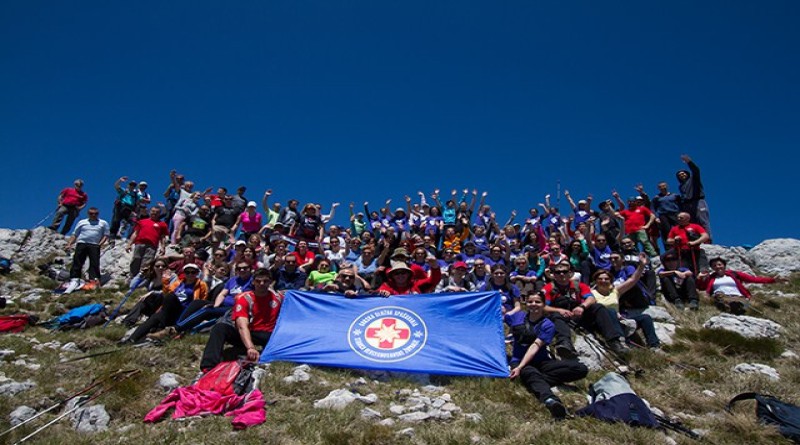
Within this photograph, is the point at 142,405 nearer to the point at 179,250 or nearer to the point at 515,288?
the point at 515,288

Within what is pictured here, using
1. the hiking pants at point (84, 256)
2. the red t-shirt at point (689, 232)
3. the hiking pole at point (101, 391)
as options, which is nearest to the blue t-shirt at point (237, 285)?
the hiking pole at point (101, 391)

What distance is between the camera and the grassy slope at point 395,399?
16.9 feet

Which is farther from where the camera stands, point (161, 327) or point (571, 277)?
point (571, 277)

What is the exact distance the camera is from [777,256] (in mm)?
18500

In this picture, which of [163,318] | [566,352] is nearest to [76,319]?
[163,318]

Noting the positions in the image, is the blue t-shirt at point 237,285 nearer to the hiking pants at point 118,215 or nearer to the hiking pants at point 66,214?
the hiking pants at point 118,215

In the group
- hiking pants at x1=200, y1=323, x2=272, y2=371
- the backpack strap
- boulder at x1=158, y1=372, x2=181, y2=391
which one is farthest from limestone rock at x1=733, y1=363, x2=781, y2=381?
boulder at x1=158, y1=372, x2=181, y2=391

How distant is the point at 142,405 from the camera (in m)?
6.02

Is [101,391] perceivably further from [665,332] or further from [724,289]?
[724,289]

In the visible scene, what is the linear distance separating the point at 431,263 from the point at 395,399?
5516 mm

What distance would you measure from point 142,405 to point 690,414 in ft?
25.9

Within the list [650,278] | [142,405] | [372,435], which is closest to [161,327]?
[142,405]

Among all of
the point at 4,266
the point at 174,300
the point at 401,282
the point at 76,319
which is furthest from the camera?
the point at 4,266

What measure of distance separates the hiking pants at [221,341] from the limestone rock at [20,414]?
7.16 ft
